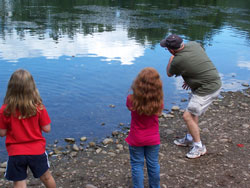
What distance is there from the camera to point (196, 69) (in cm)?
503

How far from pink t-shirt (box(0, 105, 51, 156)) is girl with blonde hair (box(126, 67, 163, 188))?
3.65 ft

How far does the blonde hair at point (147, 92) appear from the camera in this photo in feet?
12.1

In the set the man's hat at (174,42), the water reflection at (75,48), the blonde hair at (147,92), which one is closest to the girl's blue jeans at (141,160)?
the blonde hair at (147,92)

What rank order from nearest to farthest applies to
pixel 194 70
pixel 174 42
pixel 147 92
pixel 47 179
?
pixel 147 92 → pixel 47 179 → pixel 174 42 → pixel 194 70

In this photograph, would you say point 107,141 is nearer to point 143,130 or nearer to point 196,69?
point 196,69

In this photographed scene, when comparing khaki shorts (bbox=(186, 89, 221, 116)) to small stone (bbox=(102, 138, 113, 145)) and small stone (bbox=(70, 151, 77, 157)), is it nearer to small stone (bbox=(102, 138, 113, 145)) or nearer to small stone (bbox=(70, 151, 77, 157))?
small stone (bbox=(102, 138, 113, 145))

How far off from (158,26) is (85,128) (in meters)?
15.3

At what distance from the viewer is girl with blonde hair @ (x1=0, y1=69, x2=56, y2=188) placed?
11.0ft

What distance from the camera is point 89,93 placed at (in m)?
9.29

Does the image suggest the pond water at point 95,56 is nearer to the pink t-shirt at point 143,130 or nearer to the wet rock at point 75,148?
the wet rock at point 75,148

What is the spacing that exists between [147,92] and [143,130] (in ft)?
1.73

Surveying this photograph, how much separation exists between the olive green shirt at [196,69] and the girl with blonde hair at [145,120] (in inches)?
55.2

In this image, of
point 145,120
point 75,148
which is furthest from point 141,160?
point 75,148

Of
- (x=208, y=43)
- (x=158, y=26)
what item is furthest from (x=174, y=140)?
(x=158, y=26)
